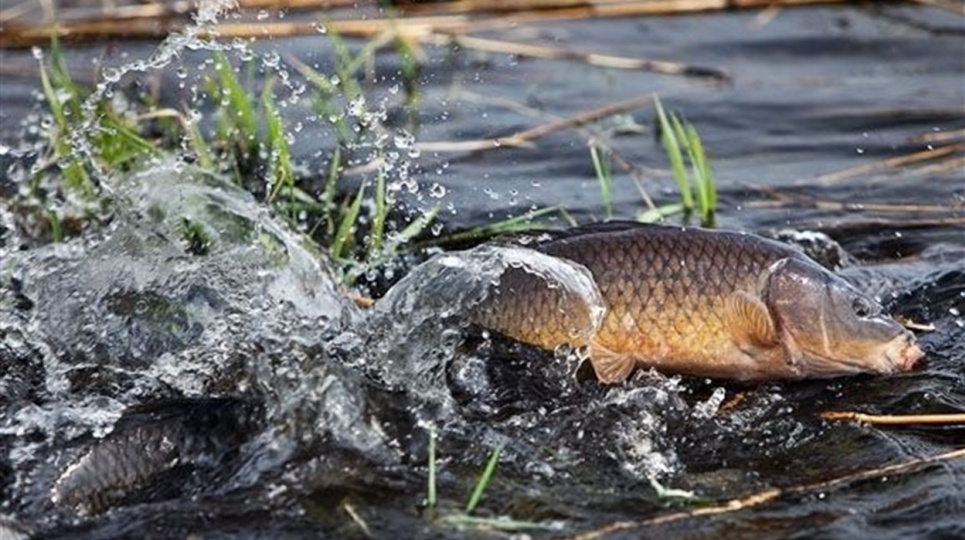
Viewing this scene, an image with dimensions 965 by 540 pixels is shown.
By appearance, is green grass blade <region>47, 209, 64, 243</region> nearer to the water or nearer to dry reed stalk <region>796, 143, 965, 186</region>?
the water

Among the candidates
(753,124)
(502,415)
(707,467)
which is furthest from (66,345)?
(753,124)

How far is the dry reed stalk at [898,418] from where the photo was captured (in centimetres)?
414

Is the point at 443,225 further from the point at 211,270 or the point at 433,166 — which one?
the point at 211,270

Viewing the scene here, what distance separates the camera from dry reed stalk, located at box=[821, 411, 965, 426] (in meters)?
4.14

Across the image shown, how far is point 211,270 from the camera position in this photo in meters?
4.57

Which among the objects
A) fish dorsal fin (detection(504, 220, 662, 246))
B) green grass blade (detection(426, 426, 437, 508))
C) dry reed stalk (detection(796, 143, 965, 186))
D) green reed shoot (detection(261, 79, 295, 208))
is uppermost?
green reed shoot (detection(261, 79, 295, 208))

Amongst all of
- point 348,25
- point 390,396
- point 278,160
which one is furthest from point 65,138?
point 348,25

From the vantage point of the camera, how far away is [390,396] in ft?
13.4

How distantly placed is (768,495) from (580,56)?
13.0 feet

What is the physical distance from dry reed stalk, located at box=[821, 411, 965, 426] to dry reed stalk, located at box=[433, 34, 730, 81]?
3315 millimetres

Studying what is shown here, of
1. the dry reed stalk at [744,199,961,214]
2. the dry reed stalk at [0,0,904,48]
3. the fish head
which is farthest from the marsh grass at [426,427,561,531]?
the dry reed stalk at [0,0,904,48]

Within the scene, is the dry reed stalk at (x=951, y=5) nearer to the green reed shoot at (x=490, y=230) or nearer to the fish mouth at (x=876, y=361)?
the green reed shoot at (x=490, y=230)

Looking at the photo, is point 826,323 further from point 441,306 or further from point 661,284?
point 441,306

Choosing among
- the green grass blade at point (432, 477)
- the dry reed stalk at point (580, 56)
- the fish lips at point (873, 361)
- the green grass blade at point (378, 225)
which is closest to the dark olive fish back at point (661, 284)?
the fish lips at point (873, 361)
